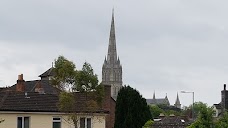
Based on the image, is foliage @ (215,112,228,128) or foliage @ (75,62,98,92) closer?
foliage @ (215,112,228,128)

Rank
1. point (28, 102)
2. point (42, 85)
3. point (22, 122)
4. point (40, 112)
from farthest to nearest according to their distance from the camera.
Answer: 1. point (42, 85)
2. point (28, 102)
3. point (40, 112)
4. point (22, 122)

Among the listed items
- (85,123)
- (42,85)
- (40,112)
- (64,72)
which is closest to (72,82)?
(64,72)

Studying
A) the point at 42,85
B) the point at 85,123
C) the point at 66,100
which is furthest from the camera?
the point at 42,85

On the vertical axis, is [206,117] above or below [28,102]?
below

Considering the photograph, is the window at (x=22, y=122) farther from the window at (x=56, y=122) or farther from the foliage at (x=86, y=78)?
the foliage at (x=86, y=78)

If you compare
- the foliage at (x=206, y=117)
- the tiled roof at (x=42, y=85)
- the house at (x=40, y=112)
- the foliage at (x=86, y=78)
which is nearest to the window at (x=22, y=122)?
the house at (x=40, y=112)

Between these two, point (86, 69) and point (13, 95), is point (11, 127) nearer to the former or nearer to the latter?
point (13, 95)

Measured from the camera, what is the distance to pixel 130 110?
68125 mm

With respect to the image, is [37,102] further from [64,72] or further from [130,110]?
[130,110]

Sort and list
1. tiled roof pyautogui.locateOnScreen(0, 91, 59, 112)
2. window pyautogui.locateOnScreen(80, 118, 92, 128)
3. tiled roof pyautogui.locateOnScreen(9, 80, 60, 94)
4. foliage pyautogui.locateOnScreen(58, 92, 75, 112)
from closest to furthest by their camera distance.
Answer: foliage pyautogui.locateOnScreen(58, 92, 75, 112) < tiled roof pyautogui.locateOnScreen(0, 91, 59, 112) < window pyautogui.locateOnScreen(80, 118, 92, 128) < tiled roof pyautogui.locateOnScreen(9, 80, 60, 94)

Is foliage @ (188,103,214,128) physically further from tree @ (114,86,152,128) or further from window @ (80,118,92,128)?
tree @ (114,86,152,128)

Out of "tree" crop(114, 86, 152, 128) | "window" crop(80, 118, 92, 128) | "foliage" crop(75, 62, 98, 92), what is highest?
"foliage" crop(75, 62, 98, 92)

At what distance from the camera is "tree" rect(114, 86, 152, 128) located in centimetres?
6688

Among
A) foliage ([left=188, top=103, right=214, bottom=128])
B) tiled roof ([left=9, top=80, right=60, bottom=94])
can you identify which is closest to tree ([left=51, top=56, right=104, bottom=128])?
foliage ([left=188, top=103, right=214, bottom=128])
